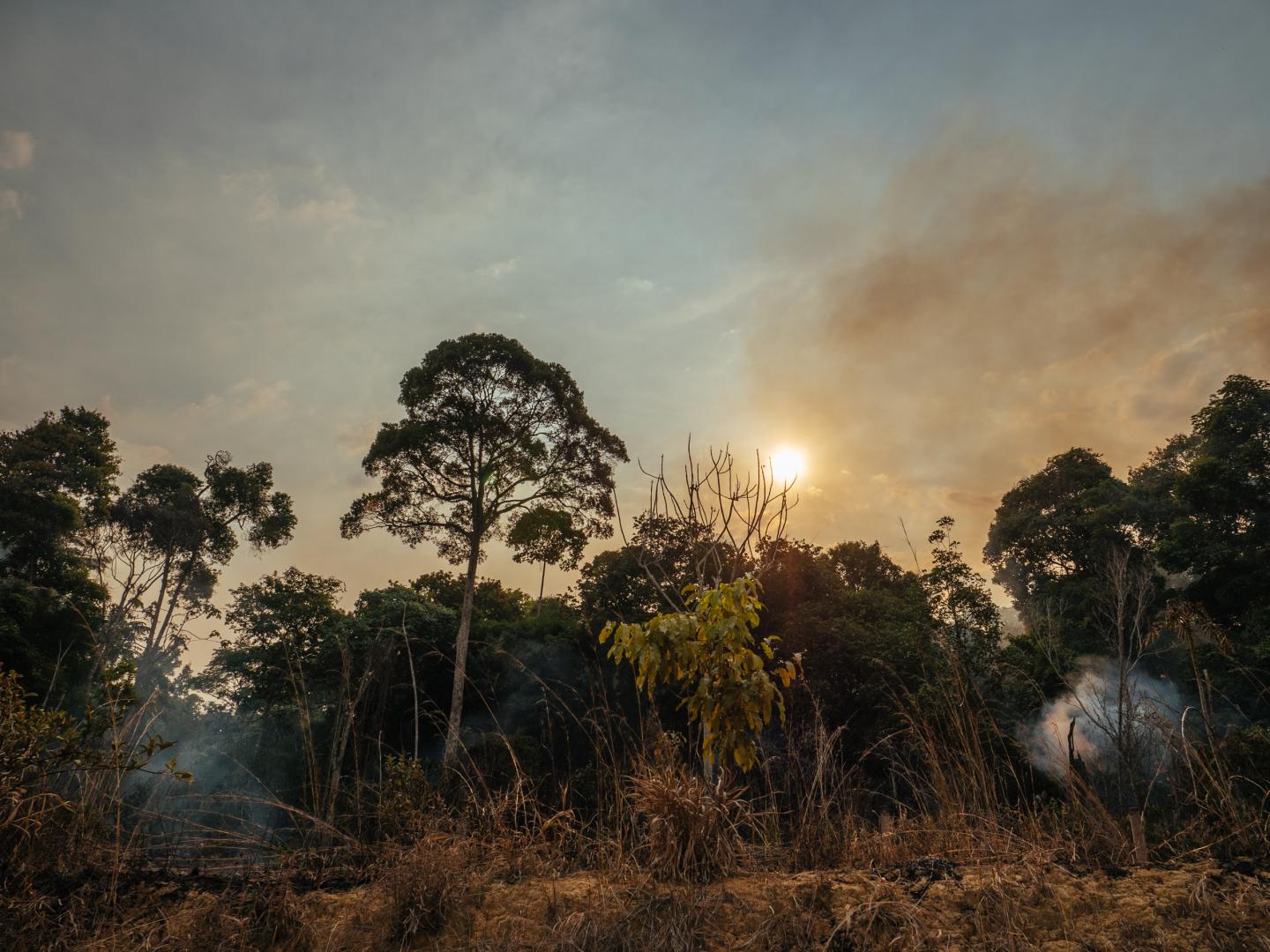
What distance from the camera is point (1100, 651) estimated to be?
17.2m

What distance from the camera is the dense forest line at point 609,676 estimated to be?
113 inches

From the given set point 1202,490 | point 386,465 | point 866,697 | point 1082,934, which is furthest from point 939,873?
point 1202,490

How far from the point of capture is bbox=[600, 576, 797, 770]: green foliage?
3193mm

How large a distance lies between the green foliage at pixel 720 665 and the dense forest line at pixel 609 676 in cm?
2

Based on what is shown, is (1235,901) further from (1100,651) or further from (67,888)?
(1100,651)

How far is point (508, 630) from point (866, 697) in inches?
388

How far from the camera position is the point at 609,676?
16.5 m

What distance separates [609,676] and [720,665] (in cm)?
1396

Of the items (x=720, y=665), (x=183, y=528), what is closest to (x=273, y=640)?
(x=183, y=528)

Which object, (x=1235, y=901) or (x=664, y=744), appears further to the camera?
(x=664, y=744)

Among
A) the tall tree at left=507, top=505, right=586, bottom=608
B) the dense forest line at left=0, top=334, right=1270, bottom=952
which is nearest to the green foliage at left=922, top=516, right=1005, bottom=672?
the dense forest line at left=0, top=334, right=1270, bottom=952

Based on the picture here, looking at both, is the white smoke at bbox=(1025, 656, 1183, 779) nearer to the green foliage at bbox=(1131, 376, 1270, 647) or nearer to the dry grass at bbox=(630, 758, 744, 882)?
the green foliage at bbox=(1131, 376, 1270, 647)

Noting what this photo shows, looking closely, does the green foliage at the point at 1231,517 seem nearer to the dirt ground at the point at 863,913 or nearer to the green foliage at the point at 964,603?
the green foliage at the point at 964,603

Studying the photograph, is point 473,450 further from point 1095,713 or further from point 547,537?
point 1095,713
